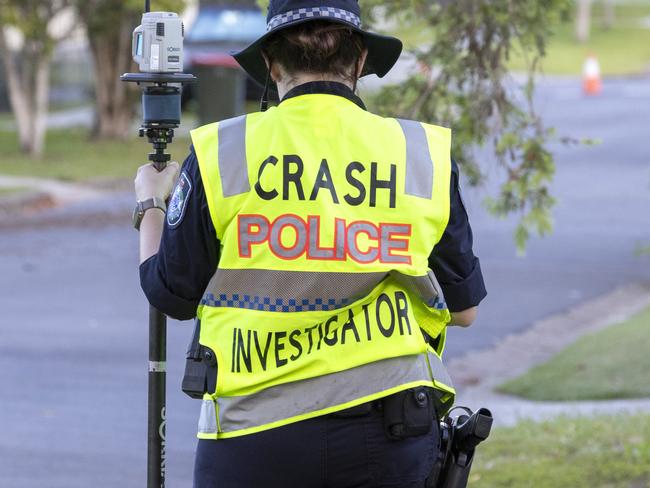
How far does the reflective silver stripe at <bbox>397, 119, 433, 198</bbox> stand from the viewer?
106 inches

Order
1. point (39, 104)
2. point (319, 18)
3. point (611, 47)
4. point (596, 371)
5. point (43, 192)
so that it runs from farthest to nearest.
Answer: point (611, 47) < point (39, 104) < point (43, 192) < point (596, 371) < point (319, 18)

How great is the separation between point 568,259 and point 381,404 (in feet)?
34.2

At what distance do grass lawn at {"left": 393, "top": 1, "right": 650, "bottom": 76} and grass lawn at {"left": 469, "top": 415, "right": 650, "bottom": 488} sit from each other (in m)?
29.7

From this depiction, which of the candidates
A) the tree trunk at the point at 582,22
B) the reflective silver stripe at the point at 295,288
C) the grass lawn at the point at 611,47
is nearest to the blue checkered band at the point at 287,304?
the reflective silver stripe at the point at 295,288

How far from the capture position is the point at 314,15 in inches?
106


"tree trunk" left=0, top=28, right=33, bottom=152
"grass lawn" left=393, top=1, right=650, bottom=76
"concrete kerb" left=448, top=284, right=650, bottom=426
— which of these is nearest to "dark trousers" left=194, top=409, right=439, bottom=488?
"concrete kerb" left=448, top=284, right=650, bottom=426

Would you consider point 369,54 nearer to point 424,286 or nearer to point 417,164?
point 417,164

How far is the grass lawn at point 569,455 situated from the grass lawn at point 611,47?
29.7 metres

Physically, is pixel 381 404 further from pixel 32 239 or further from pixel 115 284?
pixel 32 239

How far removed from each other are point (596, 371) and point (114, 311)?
3917mm

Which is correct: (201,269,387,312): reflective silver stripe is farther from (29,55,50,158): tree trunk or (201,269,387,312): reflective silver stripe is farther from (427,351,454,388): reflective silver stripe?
(29,55,50,158): tree trunk

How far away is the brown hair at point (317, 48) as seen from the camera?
2.72 meters

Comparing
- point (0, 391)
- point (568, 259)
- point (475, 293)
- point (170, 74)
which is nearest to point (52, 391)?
point (0, 391)

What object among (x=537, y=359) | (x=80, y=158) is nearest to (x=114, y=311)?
(x=537, y=359)
